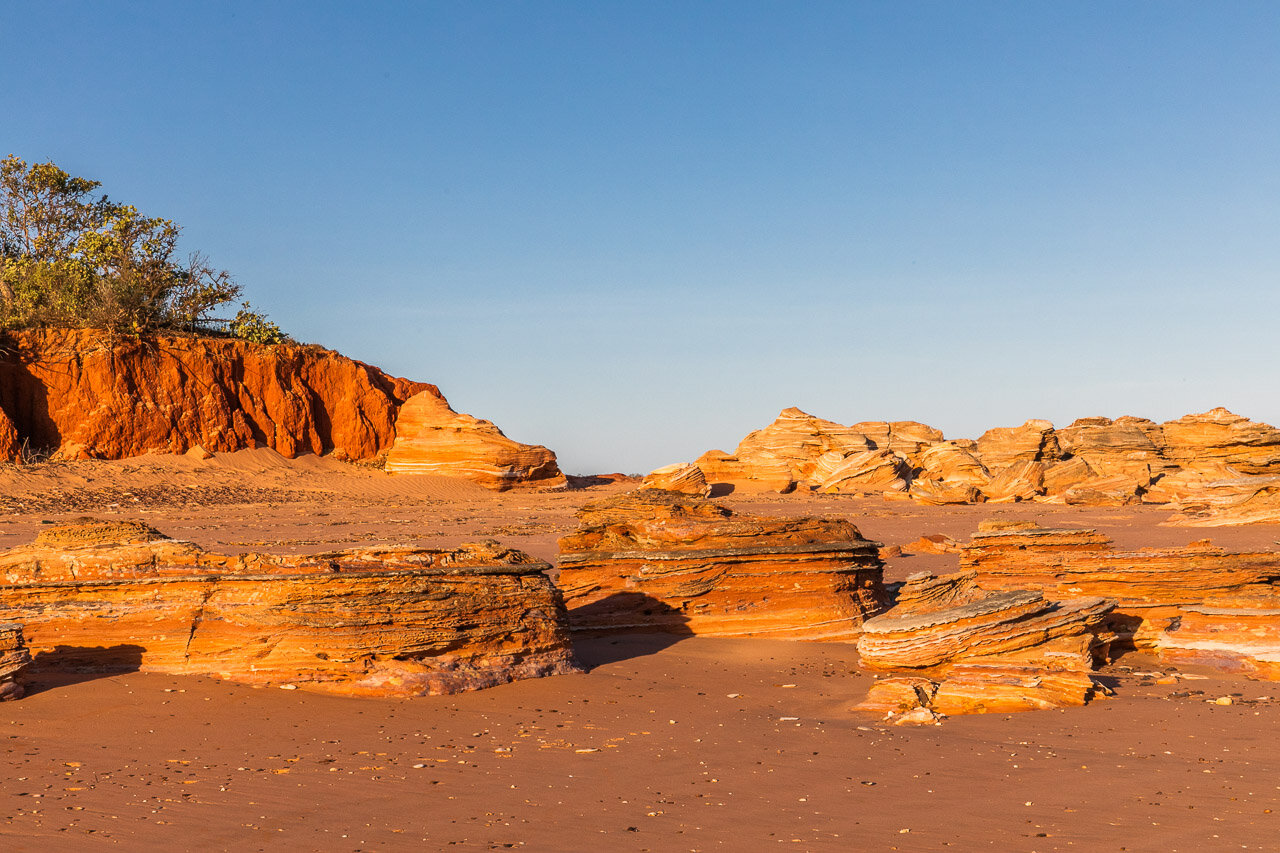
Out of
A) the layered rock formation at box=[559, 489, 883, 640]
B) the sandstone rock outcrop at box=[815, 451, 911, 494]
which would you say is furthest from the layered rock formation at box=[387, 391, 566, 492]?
the layered rock formation at box=[559, 489, 883, 640]

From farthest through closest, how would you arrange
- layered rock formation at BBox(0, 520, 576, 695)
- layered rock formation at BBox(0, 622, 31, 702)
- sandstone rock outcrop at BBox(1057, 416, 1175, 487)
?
sandstone rock outcrop at BBox(1057, 416, 1175, 487), layered rock formation at BBox(0, 520, 576, 695), layered rock formation at BBox(0, 622, 31, 702)

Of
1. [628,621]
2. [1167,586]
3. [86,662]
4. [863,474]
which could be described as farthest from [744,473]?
[86,662]

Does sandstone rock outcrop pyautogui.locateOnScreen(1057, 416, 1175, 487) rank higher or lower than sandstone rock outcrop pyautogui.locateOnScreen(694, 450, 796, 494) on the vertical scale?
higher

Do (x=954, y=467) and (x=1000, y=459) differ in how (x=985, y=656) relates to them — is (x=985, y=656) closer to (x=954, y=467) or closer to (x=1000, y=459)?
(x=954, y=467)

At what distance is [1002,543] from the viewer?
1069cm

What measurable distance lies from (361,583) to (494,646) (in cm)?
105

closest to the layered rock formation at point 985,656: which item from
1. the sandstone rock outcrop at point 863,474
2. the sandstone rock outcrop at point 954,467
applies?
the sandstone rock outcrop at point 863,474

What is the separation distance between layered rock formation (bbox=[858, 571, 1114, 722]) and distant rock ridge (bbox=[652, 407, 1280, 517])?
19.4m

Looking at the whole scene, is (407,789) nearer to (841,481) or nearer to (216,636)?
(216,636)

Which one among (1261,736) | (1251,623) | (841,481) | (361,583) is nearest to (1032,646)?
(1261,736)

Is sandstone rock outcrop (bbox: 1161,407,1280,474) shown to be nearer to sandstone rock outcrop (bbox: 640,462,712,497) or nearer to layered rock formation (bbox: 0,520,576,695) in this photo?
sandstone rock outcrop (bbox: 640,462,712,497)

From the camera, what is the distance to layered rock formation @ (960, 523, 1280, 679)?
8.80 m

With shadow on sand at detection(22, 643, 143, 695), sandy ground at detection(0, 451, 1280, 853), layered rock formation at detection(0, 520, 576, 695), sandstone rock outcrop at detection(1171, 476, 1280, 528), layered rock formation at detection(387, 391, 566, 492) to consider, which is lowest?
sandy ground at detection(0, 451, 1280, 853)

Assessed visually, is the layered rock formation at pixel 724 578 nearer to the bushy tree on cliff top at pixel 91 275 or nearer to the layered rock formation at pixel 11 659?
the layered rock formation at pixel 11 659
